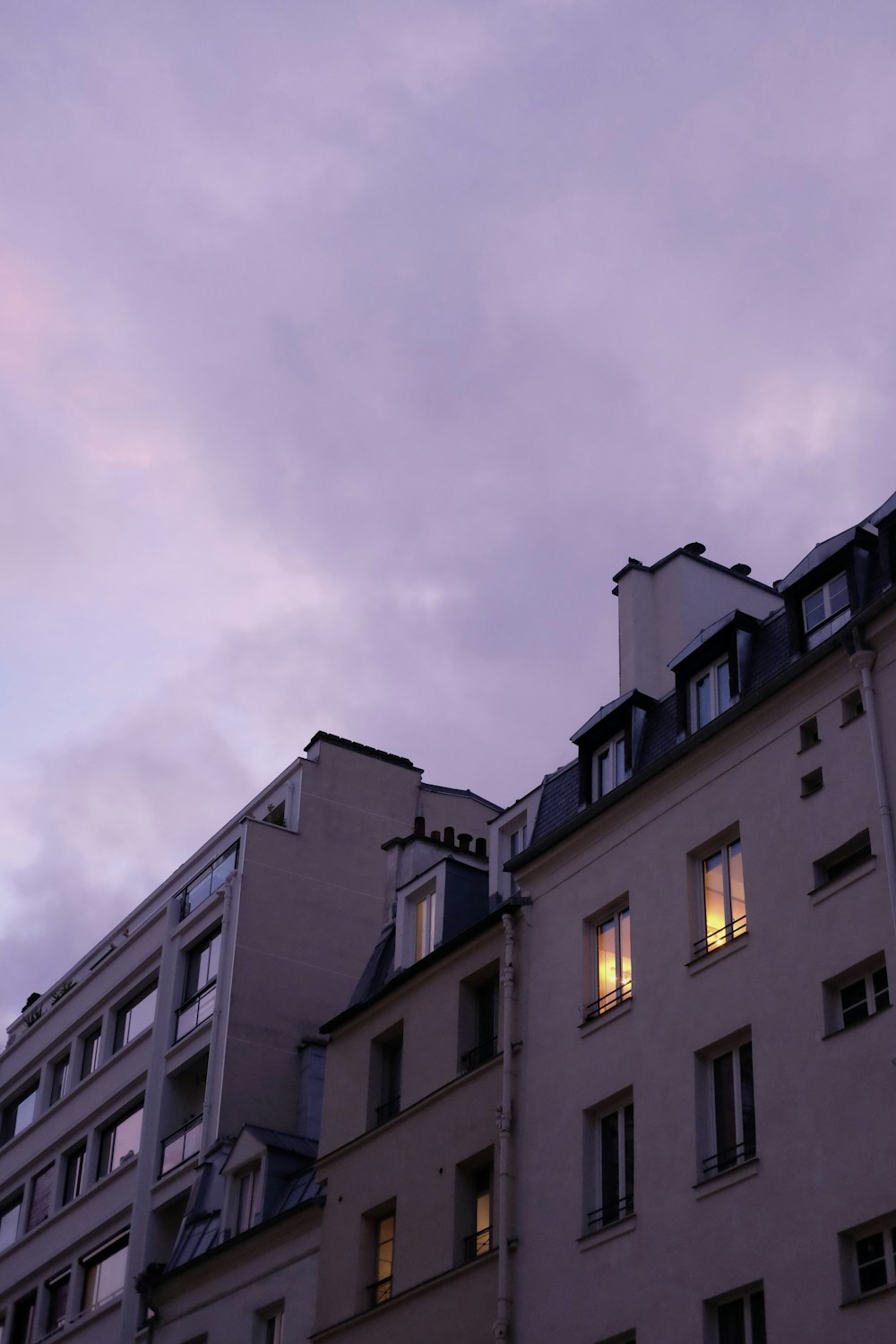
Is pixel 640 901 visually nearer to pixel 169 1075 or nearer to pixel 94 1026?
pixel 169 1075

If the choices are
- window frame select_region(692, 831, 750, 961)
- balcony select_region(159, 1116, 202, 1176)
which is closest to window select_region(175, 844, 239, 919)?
balcony select_region(159, 1116, 202, 1176)

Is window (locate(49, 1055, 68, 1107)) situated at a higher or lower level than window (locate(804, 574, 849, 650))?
higher

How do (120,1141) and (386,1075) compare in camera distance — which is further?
(120,1141)

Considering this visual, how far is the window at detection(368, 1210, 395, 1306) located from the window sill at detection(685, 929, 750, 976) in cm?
834

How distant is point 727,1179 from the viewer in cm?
2372

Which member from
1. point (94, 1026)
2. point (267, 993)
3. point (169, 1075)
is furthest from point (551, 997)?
point (94, 1026)

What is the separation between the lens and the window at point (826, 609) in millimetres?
26359

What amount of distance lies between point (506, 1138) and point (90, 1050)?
24948 millimetres

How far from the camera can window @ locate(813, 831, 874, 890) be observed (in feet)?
79.1

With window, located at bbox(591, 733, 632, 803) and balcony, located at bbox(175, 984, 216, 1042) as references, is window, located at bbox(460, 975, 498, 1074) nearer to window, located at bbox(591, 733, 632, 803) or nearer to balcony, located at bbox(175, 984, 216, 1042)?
window, located at bbox(591, 733, 632, 803)

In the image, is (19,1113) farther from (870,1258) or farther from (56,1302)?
(870,1258)

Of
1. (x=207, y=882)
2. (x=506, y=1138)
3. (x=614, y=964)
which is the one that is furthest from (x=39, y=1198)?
(x=614, y=964)

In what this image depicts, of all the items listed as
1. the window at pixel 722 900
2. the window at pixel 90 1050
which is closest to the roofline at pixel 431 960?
→ the window at pixel 722 900

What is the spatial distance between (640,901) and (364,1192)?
27.1 feet
